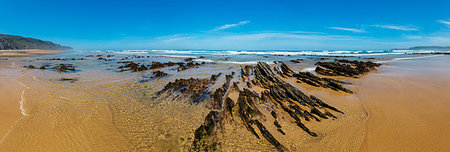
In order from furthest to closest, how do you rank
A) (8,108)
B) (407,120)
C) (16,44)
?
(16,44), (8,108), (407,120)

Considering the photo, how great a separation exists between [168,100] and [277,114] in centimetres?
446

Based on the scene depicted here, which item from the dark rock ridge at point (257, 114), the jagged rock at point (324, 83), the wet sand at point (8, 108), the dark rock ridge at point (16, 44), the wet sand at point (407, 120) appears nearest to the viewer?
the wet sand at point (407, 120)

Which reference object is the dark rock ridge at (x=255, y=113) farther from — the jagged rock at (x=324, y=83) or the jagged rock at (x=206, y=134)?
Answer: the jagged rock at (x=324, y=83)

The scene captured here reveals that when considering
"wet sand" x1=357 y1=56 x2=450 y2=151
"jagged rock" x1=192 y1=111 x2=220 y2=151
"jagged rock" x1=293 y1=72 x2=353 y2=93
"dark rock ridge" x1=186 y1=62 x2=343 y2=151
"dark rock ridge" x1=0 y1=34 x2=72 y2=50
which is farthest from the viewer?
"dark rock ridge" x1=0 y1=34 x2=72 y2=50

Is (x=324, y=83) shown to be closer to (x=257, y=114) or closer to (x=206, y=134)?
(x=257, y=114)

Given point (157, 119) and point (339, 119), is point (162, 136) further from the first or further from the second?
point (339, 119)

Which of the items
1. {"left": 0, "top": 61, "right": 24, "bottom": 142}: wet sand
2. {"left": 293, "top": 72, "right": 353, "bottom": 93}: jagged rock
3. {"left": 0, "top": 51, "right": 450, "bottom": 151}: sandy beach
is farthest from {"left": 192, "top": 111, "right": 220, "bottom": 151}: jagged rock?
{"left": 293, "top": 72, "right": 353, "bottom": 93}: jagged rock

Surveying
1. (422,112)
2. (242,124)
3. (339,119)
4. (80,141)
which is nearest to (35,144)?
(80,141)

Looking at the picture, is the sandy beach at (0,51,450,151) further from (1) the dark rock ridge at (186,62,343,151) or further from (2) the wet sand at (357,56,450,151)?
(1) the dark rock ridge at (186,62,343,151)

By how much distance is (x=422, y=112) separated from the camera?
5363 mm

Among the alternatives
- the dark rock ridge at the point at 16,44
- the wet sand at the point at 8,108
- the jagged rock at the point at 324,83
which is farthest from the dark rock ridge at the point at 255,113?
the dark rock ridge at the point at 16,44

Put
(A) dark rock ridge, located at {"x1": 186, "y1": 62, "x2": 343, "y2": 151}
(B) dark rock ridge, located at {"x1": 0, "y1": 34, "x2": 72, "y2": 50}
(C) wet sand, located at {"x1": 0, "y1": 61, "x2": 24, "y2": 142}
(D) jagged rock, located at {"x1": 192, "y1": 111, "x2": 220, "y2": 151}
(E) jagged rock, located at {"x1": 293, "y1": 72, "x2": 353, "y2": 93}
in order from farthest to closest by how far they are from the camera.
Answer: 1. (B) dark rock ridge, located at {"x1": 0, "y1": 34, "x2": 72, "y2": 50}
2. (E) jagged rock, located at {"x1": 293, "y1": 72, "x2": 353, "y2": 93}
3. (C) wet sand, located at {"x1": 0, "y1": 61, "x2": 24, "y2": 142}
4. (A) dark rock ridge, located at {"x1": 186, "y1": 62, "x2": 343, "y2": 151}
5. (D) jagged rock, located at {"x1": 192, "y1": 111, "x2": 220, "y2": 151}

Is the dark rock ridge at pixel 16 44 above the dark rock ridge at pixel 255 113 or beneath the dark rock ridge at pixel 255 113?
above

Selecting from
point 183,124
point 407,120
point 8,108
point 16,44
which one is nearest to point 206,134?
point 183,124
